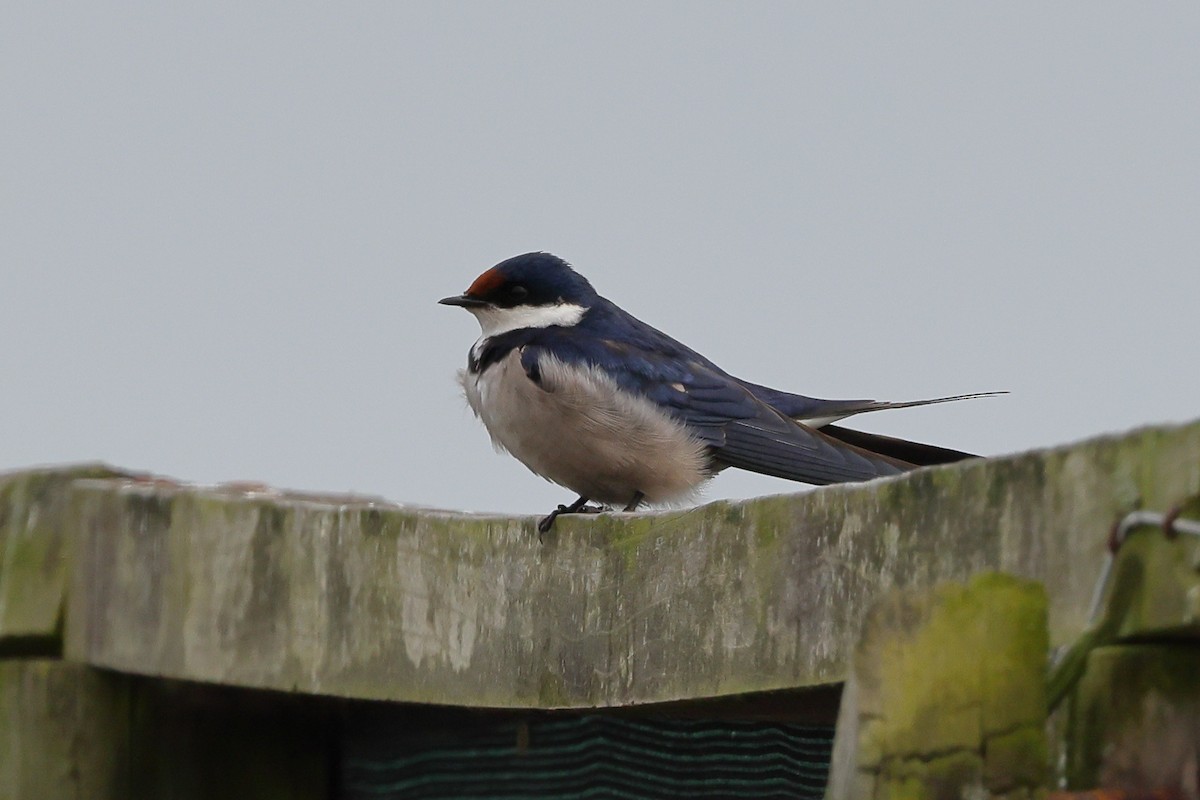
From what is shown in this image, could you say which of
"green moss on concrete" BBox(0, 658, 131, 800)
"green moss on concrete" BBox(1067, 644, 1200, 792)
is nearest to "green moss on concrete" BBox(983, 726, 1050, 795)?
"green moss on concrete" BBox(1067, 644, 1200, 792)

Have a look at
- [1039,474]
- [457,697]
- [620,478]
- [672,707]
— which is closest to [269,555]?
[457,697]

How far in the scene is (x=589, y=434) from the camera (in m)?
3.93

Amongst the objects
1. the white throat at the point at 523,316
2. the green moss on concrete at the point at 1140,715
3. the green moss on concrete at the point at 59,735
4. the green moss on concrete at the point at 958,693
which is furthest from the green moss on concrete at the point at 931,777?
the white throat at the point at 523,316

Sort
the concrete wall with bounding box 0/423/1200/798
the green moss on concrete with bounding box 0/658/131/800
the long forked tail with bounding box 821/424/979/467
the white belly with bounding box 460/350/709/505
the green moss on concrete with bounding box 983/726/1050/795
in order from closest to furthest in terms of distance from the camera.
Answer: the green moss on concrete with bounding box 983/726/1050/795
the concrete wall with bounding box 0/423/1200/798
the green moss on concrete with bounding box 0/658/131/800
the long forked tail with bounding box 821/424/979/467
the white belly with bounding box 460/350/709/505

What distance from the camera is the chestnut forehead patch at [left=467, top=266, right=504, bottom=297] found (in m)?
4.48

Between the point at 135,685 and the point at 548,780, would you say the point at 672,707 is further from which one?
the point at 135,685

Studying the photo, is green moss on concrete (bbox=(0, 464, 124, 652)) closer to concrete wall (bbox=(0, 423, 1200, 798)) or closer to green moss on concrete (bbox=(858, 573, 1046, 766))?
concrete wall (bbox=(0, 423, 1200, 798))

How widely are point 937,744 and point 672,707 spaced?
0.81 metres

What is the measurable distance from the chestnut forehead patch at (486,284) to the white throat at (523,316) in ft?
0.13

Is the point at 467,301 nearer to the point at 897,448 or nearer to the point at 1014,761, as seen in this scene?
the point at 897,448

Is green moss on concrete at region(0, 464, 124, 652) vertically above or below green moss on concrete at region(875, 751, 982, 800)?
above

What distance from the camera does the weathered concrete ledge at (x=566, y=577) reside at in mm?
1294

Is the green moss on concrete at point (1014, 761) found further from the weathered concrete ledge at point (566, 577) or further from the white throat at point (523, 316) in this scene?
the white throat at point (523, 316)

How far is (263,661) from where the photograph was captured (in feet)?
7.18
